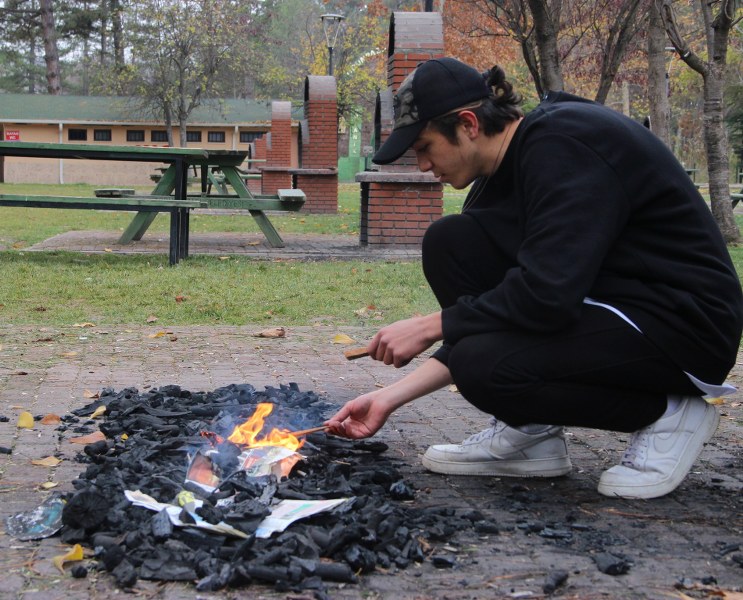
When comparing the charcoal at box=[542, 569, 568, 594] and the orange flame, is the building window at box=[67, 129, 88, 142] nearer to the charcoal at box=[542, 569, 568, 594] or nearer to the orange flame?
the orange flame

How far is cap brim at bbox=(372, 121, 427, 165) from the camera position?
10.3 feet

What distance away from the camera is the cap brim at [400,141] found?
3141mm

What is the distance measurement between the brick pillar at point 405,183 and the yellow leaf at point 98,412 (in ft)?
25.3

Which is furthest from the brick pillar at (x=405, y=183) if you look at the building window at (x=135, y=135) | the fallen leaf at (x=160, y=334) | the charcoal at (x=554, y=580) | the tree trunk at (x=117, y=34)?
the tree trunk at (x=117, y=34)

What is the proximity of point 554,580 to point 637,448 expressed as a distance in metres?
0.91

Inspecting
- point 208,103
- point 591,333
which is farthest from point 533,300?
point 208,103

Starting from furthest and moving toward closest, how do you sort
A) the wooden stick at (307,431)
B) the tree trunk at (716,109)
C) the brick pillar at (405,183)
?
the tree trunk at (716,109), the brick pillar at (405,183), the wooden stick at (307,431)

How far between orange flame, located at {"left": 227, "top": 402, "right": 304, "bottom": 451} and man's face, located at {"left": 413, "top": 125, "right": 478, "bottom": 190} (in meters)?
1.10

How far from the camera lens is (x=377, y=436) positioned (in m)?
4.13

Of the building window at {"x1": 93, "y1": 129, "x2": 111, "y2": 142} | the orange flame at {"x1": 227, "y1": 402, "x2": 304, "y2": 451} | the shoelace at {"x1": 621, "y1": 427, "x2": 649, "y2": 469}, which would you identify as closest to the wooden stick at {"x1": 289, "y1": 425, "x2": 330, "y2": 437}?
the orange flame at {"x1": 227, "y1": 402, "x2": 304, "y2": 451}

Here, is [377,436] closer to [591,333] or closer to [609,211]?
[591,333]

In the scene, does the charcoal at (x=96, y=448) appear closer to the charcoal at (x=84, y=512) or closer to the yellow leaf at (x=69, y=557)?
the charcoal at (x=84, y=512)

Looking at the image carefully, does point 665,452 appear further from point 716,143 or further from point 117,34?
point 117,34

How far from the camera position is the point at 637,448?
328cm
